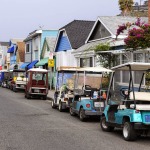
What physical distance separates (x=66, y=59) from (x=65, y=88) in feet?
53.5

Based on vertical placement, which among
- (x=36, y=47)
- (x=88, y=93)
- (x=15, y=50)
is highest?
(x=15, y=50)

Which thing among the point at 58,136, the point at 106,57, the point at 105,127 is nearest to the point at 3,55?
the point at 106,57

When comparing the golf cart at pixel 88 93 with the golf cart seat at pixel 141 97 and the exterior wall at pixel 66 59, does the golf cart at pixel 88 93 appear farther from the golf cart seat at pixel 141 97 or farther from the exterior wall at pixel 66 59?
the exterior wall at pixel 66 59

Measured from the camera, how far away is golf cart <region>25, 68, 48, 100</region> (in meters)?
25.5

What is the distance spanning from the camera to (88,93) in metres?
15.0

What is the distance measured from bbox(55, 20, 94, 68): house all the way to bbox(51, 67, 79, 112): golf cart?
11.5 metres

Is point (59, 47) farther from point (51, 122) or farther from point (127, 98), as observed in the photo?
point (127, 98)

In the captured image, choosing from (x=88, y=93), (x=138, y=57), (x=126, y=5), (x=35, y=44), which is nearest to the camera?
(x=88, y=93)

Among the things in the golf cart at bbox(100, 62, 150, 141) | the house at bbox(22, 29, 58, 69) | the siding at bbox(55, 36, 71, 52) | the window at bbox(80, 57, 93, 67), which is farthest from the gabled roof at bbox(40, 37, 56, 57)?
the golf cart at bbox(100, 62, 150, 141)

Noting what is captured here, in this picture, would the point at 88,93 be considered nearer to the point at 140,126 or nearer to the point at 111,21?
the point at 140,126

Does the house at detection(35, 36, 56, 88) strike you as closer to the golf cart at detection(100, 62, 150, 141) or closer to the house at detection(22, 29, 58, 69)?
the house at detection(22, 29, 58, 69)

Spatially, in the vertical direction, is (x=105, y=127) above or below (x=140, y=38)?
below

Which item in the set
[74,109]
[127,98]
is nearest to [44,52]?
[74,109]

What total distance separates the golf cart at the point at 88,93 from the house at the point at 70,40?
14034 mm
